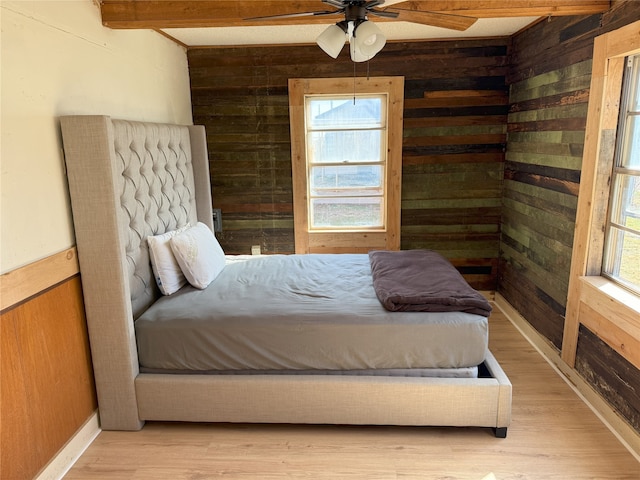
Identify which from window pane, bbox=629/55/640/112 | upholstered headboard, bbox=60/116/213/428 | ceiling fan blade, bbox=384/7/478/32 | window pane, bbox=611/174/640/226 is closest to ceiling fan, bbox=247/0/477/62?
ceiling fan blade, bbox=384/7/478/32

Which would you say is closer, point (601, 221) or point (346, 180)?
point (601, 221)

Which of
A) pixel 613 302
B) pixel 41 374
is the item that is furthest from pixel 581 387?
pixel 41 374

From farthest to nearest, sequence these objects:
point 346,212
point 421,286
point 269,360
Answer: point 346,212 → point 421,286 → point 269,360

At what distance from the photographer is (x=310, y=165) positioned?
4230 millimetres

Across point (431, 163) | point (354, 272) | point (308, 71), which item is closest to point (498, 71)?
point (431, 163)

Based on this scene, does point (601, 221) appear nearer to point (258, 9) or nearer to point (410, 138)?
point (410, 138)

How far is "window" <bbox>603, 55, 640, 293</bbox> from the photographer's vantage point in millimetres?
2426

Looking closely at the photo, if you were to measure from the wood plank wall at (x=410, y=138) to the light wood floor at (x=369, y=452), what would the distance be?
1.97 meters

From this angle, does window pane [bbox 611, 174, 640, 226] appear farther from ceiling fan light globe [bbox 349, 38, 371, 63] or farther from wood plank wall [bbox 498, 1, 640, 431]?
ceiling fan light globe [bbox 349, 38, 371, 63]

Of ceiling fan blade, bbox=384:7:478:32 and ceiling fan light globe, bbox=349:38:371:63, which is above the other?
ceiling fan blade, bbox=384:7:478:32

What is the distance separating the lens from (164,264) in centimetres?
278

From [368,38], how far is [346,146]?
2196mm

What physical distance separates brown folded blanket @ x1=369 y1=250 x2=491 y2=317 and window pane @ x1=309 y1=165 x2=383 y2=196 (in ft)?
3.48

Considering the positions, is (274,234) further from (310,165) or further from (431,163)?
(431,163)
